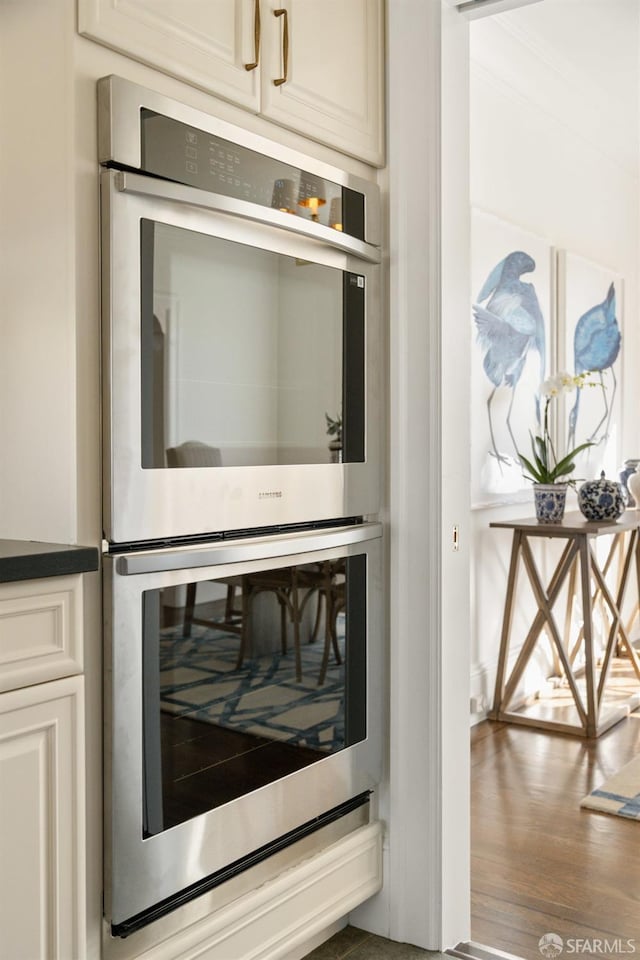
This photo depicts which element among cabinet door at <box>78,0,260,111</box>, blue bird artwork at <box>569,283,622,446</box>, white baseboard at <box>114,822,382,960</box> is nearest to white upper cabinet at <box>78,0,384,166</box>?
cabinet door at <box>78,0,260,111</box>

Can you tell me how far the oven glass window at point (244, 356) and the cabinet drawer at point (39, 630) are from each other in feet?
0.94

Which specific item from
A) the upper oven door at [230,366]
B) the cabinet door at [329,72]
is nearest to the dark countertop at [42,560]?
the upper oven door at [230,366]

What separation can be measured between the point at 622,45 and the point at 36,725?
147 inches

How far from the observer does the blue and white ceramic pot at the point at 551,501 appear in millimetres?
3824

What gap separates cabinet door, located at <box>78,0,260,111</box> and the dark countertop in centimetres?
80

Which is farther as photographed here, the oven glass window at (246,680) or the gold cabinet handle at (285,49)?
the gold cabinet handle at (285,49)

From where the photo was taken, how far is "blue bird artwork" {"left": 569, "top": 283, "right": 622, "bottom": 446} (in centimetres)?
468

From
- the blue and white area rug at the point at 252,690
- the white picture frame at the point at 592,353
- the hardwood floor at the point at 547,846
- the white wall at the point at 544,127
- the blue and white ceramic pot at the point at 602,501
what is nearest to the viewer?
the blue and white area rug at the point at 252,690

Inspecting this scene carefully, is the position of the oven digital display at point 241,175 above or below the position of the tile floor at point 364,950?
above

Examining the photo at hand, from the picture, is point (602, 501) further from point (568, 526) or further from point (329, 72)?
point (329, 72)

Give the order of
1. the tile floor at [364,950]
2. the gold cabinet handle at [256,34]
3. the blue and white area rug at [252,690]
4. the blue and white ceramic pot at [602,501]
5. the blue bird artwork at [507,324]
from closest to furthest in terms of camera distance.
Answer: the blue and white area rug at [252,690] < the gold cabinet handle at [256,34] < the tile floor at [364,950] < the blue bird artwork at [507,324] < the blue and white ceramic pot at [602,501]

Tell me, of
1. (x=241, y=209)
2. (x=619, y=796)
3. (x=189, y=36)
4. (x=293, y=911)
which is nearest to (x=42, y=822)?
(x=293, y=911)

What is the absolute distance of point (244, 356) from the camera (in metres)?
1.71

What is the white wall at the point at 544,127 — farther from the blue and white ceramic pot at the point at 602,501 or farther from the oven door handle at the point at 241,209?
the oven door handle at the point at 241,209
